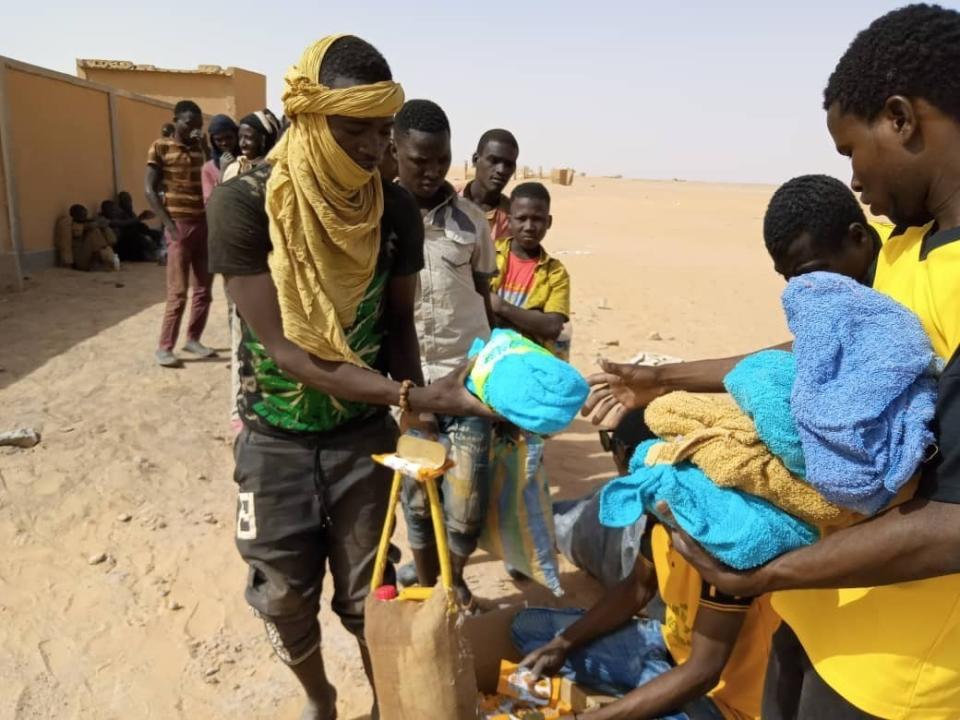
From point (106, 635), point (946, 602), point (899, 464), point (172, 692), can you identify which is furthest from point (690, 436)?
point (106, 635)

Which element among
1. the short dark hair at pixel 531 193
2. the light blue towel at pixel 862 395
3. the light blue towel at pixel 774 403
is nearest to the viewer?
the light blue towel at pixel 862 395

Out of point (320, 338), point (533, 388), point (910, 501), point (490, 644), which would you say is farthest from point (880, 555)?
point (490, 644)

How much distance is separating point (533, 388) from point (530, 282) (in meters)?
2.29

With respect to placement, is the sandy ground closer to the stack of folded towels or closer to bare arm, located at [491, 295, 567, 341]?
bare arm, located at [491, 295, 567, 341]

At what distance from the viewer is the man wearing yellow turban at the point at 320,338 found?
200cm

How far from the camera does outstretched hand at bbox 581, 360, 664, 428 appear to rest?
83.0 inches

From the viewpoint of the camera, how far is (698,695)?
2.24m

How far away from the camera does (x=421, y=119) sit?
10.1 feet

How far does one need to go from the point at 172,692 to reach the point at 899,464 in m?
2.76

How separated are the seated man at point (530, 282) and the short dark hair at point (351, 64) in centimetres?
183

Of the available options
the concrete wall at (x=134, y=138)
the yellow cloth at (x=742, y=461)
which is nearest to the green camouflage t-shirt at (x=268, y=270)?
the yellow cloth at (x=742, y=461)

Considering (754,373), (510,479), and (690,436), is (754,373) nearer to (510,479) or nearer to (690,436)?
(690,436)

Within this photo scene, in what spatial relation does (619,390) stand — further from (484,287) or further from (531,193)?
(531,193)

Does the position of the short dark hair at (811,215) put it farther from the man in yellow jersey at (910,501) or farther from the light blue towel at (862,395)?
the light blue towel at (862,395)
